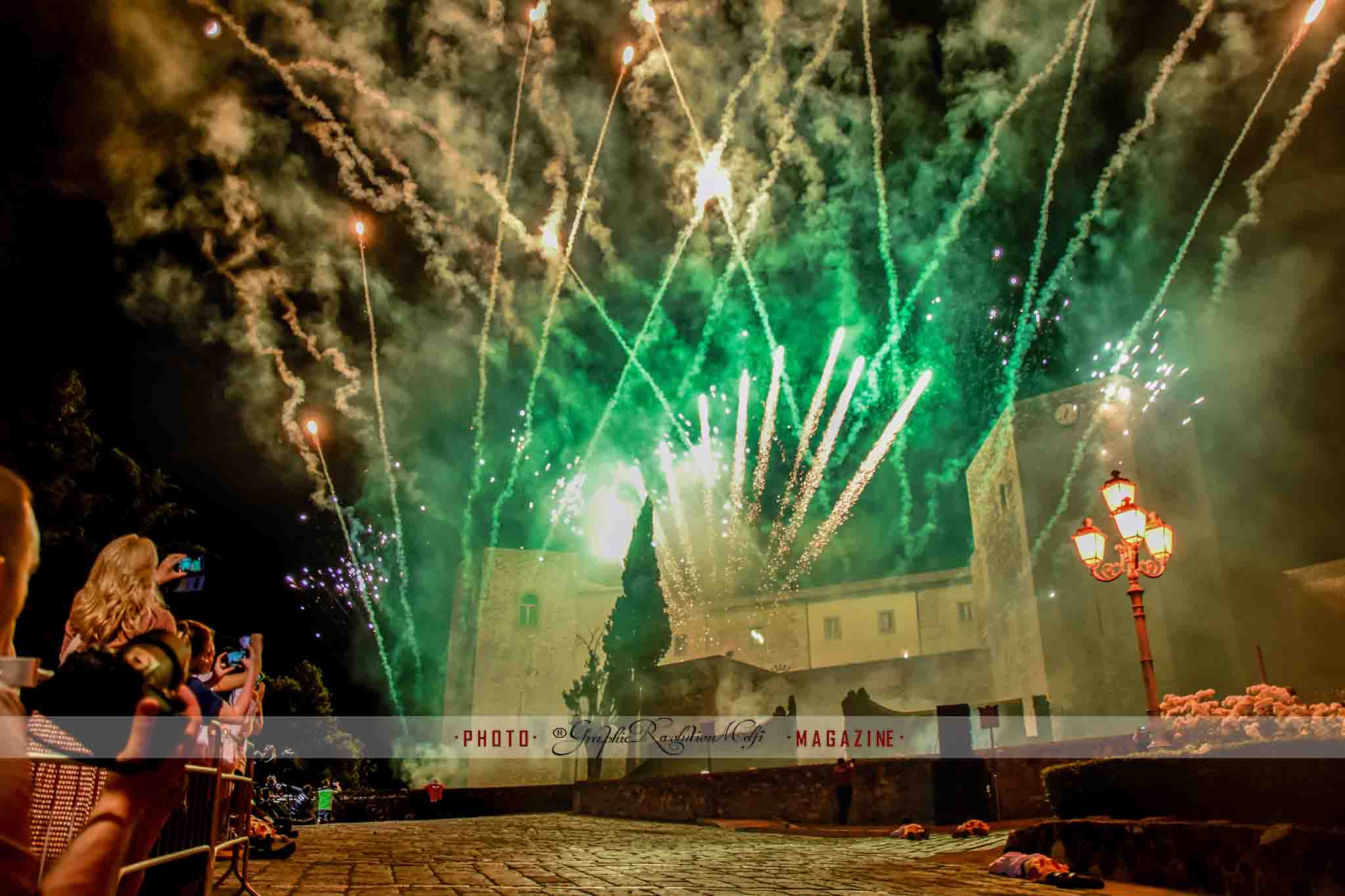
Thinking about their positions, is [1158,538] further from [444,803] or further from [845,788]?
[444,803]

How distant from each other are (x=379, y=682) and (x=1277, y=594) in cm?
4373

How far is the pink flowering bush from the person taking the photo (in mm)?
6516

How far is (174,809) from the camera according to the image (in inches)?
183

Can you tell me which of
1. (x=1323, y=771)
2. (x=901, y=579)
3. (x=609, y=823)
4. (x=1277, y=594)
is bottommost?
(x=609, y=823)

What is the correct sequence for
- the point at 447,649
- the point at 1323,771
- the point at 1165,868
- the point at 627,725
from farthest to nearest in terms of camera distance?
the point at 447,649
the point at 627,725
the point at 1165,868
the point at 1323,771

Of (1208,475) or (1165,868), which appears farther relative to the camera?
(1208,475)

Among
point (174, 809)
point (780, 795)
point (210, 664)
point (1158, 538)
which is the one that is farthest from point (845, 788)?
point (210, 664)

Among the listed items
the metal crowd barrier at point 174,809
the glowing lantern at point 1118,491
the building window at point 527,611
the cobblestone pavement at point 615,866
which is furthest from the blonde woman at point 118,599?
the building window at point 527,611

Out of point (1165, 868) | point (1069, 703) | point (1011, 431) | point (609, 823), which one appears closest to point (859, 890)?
point (1165, 868)

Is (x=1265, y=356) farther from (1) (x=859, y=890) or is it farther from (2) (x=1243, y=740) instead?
(1) (x=859, y=890)

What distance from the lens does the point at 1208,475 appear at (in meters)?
28.3

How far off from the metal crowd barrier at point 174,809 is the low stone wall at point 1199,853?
664cm

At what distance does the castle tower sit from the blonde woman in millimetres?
30262

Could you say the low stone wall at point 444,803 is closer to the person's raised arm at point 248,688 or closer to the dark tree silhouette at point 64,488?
the dark tree silhouette at point 64,488
